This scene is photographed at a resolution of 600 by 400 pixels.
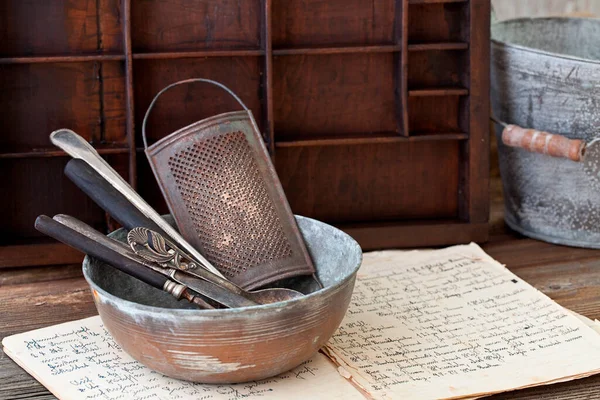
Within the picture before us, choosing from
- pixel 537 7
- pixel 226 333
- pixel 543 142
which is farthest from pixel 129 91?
pixel 537 7

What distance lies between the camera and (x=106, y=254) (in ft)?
3.41

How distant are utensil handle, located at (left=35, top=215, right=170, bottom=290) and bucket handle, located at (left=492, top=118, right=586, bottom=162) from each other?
70 cm

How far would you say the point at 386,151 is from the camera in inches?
60.1

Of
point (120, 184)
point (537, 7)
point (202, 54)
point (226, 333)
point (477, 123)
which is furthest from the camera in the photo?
point (537, 7)

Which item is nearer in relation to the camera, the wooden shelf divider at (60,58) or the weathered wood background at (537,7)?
the wooden shelf divider at (60,58)

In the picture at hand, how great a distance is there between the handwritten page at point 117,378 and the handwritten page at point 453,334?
0.05 metres

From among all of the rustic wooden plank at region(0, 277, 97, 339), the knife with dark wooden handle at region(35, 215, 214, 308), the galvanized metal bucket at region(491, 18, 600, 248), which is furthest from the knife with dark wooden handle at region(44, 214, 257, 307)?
the galvanized metal bucket at region(491, 18, 600, 248)

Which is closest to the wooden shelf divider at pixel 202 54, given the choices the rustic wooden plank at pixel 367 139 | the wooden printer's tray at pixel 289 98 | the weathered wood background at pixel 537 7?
the wooden printer's tray at pixel 289 98

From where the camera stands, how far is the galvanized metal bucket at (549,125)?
1.43 meters

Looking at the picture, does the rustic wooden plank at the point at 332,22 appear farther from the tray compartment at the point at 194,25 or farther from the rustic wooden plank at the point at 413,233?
the rustic wooden plank at the point at 413,233

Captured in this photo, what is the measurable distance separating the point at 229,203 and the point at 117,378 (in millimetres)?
303

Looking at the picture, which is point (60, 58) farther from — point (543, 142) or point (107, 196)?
point (543, 142)

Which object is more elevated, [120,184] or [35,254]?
[120,184]

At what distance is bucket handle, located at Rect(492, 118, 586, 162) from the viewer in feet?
4.55
